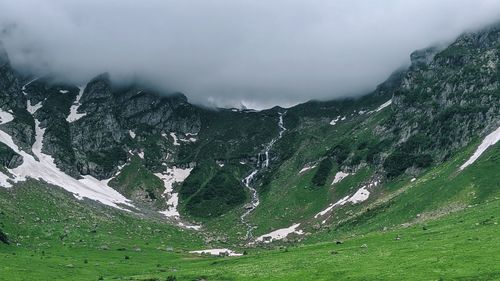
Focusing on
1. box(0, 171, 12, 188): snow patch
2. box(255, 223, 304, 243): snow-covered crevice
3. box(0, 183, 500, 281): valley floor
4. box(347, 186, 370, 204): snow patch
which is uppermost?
box(0, 171, 12, 188): snow patch

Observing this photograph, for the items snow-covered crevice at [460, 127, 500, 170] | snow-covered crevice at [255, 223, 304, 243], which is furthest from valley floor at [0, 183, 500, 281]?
snow-covered crevice at [255, 223, 304, 243]

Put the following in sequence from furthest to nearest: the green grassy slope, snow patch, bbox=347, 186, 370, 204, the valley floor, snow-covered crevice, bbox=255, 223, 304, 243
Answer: snow patch, bbox=347, 186, 370, 204, snow-covered crevice, bbox=255, 223, 304, 243, the green grassy slope, the valley floor

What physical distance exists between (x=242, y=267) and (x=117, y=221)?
117447mm

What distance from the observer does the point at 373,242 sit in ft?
316

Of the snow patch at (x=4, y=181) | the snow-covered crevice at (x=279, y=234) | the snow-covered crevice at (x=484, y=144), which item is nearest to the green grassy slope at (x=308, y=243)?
the snow-covered crevice at (x=484, y=144)

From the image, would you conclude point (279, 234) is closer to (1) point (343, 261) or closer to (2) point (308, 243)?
(2) point (308, 243)

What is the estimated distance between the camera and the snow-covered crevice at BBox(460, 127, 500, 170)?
502 ft

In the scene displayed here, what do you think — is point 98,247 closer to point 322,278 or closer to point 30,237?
point 30,237

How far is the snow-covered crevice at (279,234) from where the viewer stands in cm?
18099

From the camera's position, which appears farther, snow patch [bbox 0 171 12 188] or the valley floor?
snow patch [bbox 0 171 12 188]

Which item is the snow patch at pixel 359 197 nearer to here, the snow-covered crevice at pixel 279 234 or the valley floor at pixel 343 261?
the snow-covered crevice at pixel 279 234

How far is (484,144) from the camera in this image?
16338 cm

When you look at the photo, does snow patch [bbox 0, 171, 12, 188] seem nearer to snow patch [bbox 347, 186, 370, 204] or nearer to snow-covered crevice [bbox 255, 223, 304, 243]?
snow-covered crevice [bbox 255, 223, 304, 243]

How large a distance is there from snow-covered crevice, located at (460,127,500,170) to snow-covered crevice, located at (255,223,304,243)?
61182mm
